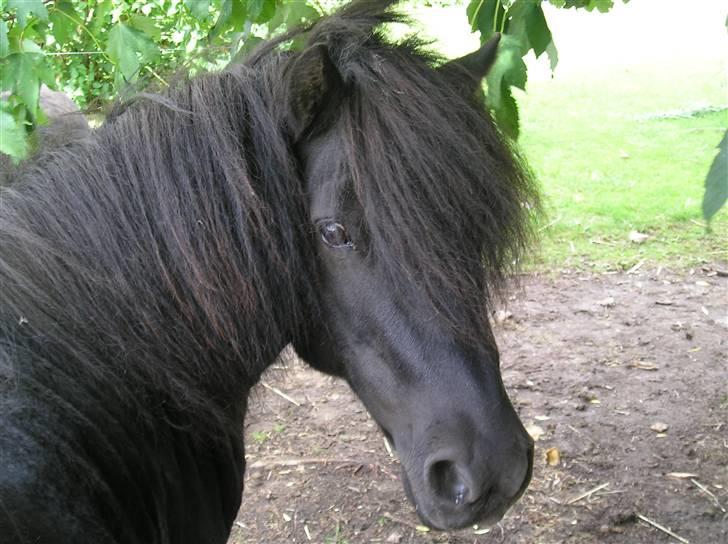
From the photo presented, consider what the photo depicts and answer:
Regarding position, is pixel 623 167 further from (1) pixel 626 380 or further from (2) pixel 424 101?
(2) pixel 424 101

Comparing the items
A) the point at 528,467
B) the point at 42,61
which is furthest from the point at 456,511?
the point at 42,61

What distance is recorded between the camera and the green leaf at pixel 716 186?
0.99 metres

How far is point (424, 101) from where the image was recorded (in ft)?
5.35

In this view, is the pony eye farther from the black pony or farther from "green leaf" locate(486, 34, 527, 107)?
"green leaf" locate(486, 34, 527, 107)

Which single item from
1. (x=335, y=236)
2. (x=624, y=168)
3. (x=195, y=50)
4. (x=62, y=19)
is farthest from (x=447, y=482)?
(x=624, y=168)

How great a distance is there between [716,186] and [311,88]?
37.4 inches

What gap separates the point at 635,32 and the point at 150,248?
48.8 ft

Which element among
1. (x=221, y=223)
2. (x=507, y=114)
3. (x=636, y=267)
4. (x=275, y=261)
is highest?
(x=507, y=114)

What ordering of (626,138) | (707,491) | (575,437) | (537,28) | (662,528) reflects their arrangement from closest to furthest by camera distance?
(537,28) → (662,528) → (707,491) → (575,437) → (626,138)

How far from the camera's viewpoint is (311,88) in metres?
1.62

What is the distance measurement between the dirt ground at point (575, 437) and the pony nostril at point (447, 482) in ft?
2.53

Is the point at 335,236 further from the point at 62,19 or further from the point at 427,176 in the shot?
the point at 62,19

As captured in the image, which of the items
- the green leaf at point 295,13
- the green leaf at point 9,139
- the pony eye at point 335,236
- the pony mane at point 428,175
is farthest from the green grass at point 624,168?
the green leaf at point 9,139

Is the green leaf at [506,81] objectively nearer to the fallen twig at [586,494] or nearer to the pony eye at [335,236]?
the pony eye at [335,236]
